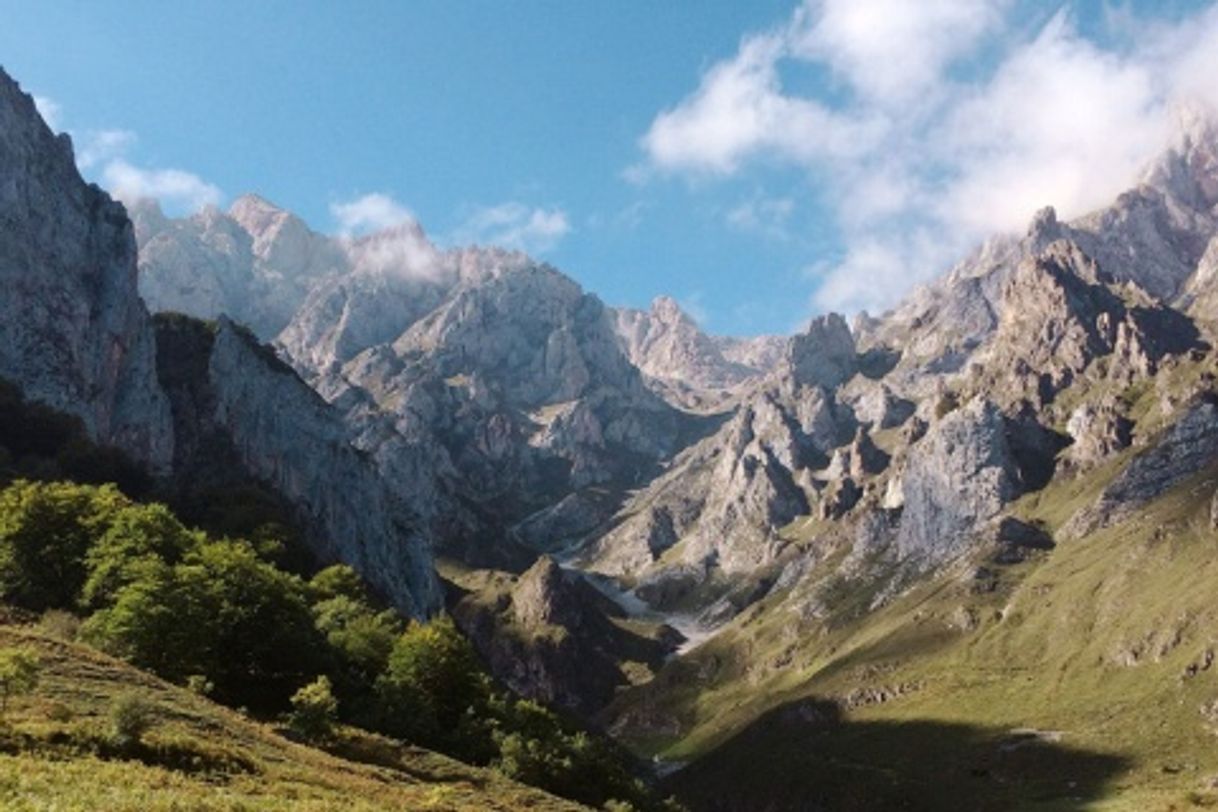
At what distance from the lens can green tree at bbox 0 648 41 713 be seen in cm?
4750

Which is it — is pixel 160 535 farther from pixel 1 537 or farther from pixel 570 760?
pixel 570 760

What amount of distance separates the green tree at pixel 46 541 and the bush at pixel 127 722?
46003 mm

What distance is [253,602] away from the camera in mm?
84000

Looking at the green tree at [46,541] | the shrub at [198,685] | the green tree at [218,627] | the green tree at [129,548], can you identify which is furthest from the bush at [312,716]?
the green tree at [46,541]

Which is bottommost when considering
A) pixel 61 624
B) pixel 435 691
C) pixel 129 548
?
pixel 435 691

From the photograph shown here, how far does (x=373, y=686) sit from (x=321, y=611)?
65.3ft

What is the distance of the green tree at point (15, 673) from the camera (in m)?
47.5

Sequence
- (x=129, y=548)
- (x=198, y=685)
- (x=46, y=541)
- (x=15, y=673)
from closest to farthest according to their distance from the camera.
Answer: (x=15, y=673), (x=198, y=685), (x=129, y=548), (x=46, y=541)

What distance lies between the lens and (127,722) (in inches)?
1818

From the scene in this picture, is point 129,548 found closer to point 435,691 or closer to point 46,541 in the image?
point 46,541

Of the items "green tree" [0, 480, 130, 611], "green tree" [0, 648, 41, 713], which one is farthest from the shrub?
"green tree" [0, 480, 130, 611]

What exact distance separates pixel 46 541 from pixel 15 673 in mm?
52206

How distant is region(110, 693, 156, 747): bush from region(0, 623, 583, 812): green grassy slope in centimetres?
32

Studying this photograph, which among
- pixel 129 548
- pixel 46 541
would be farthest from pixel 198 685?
pixel 46 541
